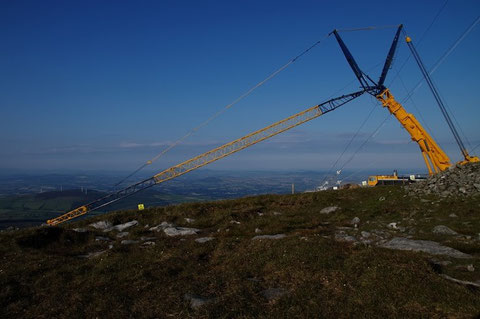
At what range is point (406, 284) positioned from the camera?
367 inches

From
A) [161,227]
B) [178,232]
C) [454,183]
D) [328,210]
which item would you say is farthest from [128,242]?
[454,183]

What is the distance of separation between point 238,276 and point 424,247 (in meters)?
8.05

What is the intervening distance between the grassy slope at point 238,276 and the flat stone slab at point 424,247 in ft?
2.28

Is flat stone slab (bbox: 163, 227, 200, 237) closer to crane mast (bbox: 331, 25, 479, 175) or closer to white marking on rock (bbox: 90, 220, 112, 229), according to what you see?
white marking on rock (bbox: 90, 220, 112, 229)

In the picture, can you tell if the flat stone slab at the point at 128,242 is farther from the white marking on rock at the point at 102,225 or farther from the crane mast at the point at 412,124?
the crane mast at the point at 412,124

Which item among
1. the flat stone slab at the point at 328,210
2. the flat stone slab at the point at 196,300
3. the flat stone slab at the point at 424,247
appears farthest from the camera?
the flat stone slab at the point at 328,210

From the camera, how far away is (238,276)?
11.1m

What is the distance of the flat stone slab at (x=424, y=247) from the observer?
39.8 ft

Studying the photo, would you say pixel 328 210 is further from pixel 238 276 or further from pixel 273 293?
pixel 273 293

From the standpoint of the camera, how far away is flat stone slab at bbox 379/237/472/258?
1212 cm

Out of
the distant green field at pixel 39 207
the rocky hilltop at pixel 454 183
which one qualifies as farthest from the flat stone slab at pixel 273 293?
the distant green field at pixel 39 207

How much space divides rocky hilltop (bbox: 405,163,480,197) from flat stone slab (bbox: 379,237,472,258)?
1143cm

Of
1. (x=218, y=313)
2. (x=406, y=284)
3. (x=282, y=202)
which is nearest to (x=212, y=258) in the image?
(x=218, y=313)

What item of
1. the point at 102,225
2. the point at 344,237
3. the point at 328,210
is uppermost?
the point at 328,210
